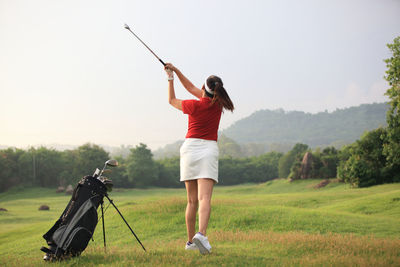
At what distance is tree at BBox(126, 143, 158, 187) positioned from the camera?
6481 cm

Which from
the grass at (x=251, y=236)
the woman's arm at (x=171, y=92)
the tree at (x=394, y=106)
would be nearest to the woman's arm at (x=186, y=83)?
the woman's arm at (x=171, y=92)

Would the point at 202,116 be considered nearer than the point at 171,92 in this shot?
Yes

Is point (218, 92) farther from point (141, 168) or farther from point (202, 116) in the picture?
point (141, 168)

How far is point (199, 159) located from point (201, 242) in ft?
4.37

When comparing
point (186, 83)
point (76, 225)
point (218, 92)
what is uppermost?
point (186, 83)

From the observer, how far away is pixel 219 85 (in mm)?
6688

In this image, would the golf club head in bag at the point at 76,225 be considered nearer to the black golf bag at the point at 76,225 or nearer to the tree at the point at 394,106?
the black golf bag at the point at 76,225

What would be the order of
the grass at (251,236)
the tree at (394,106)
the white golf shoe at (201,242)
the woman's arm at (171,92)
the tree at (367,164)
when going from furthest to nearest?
the tree at (367,164) → the tree at (394,106) → the woman's arm at (171,92) → the grass at (251,236) → the white golf shoe at (201,242)

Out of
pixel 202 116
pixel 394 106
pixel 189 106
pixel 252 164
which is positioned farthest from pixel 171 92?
pixel 252 164

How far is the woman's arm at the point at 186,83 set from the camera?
700 centimetres

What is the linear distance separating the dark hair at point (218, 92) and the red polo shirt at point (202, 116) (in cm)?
13

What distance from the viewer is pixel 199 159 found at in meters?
6.65

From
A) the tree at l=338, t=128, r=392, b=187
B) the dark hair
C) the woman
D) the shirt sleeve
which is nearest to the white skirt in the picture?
the woman

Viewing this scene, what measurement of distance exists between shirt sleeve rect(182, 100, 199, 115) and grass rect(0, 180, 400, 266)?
2.36 metres
